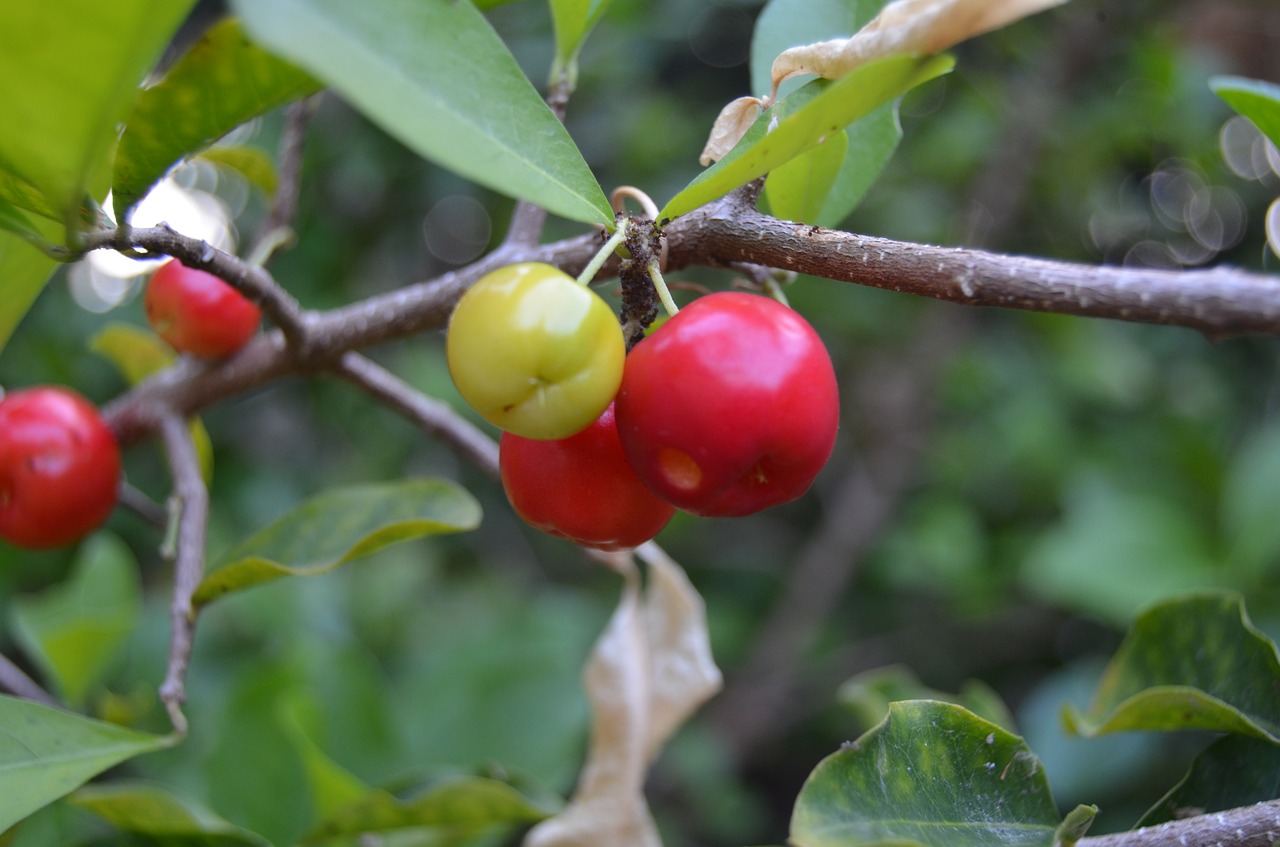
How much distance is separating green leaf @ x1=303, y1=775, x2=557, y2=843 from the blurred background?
2.05 ft

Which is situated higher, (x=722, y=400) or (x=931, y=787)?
(x=722, y=400)

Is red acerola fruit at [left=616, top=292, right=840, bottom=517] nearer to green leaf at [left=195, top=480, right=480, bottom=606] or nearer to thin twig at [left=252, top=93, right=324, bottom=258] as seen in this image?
green leaf at [left=195, top=480, right=480, bottom=606]

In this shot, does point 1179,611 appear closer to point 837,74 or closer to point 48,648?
point 837,74

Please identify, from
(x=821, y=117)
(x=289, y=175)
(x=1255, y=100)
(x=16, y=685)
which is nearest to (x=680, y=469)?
(x=821, y=117)

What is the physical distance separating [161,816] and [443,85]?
0.78m

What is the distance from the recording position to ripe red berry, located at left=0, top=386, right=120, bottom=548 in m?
1.01

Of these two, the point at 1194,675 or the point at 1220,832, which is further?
the point at 1194,675

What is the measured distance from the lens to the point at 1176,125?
2.88m

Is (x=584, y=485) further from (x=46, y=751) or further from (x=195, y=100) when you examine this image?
(x=46, y=751)

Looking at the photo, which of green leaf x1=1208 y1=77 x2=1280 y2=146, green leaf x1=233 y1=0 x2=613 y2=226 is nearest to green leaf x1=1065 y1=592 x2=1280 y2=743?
green leaf x1=1208 y1=77 x2=1280 y2=146

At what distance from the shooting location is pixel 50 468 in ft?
3.33

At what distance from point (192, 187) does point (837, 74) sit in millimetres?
2367

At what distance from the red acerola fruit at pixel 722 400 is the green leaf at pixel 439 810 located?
48 centimetres

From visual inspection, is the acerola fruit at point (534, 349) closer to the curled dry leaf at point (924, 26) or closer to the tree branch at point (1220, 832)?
the curled dry leaf at point (924, 26)
